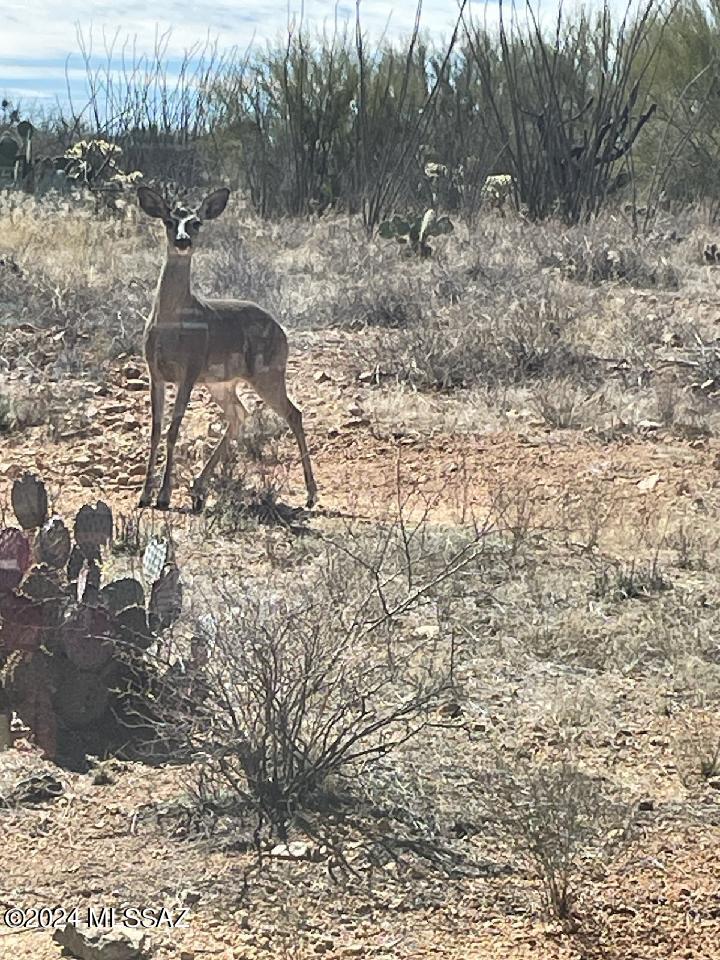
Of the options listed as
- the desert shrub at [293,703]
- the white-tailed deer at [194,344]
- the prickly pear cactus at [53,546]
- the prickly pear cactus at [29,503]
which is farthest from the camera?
the white-tailed deer at [194,344]

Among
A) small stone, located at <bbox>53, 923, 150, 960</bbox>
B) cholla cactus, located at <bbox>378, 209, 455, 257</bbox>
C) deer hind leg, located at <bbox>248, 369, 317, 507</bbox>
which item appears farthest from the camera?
cholla cactus, located at <bbox>378, 209, 455, 257</bbox>

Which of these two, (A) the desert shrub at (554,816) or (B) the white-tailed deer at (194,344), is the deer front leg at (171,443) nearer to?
(B) the white-tailed deer at (194,344)

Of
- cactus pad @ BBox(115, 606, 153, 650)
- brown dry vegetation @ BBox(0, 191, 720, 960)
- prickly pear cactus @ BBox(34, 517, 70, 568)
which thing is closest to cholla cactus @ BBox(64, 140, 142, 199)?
brown dry vegetation @ BBox(0, 191, 720, 960)

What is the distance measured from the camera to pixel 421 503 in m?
9.27

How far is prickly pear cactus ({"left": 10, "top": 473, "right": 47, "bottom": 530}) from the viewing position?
639 centimetres

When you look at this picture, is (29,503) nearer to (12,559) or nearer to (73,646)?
(12,559)

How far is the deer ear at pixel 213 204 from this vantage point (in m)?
8.92

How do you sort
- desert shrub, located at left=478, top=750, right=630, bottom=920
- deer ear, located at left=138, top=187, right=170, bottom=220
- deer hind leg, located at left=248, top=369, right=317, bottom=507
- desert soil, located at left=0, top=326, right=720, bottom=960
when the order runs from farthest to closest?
deer hind leg, located at left=248, top=369, right=317, bottom=507 → deer ear, located at left=138, top=187, right=170, bottom=220 → desert shrub, located at left=478, top=750, right=630, bottom=920 → desert soil, located at left=0, top=326, right=720, bottom=960

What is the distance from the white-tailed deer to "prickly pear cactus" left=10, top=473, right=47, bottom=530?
7.59ft

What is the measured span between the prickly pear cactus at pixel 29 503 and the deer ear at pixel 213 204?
2.92 m

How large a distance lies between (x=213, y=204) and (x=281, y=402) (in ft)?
4.00

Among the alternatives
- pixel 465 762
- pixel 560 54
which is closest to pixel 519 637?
pixel 465 762

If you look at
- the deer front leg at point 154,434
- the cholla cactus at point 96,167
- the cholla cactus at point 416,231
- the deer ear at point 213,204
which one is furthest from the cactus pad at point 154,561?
the cholla cactus at point 96,167

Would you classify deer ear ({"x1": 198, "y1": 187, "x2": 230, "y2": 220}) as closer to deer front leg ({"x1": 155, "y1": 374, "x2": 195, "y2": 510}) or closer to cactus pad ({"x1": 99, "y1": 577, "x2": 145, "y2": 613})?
deer front leg ({"x1": 155, "y1": 374, "x2": 195, "y2": 510})
